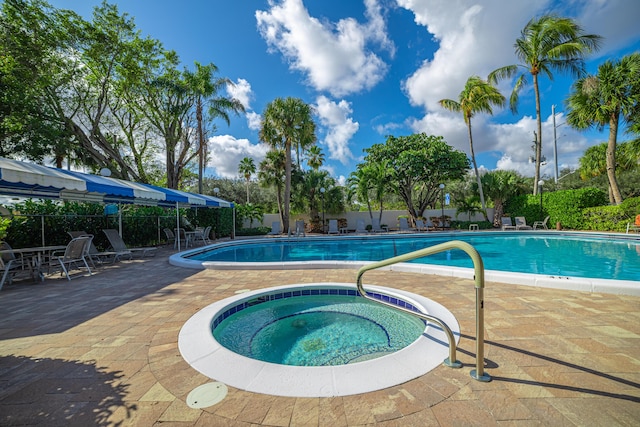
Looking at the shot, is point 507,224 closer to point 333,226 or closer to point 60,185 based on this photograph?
point 333,226

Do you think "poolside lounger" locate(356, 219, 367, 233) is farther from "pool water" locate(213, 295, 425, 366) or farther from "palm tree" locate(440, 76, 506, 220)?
"pool water" locate(213, 295, 425, 366)

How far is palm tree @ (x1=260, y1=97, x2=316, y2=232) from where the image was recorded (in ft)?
55.6

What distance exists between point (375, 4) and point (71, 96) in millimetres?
17566

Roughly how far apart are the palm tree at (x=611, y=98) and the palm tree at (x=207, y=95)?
20.6 m

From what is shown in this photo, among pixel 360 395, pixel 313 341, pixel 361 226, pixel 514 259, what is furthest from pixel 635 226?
pixel 360 395

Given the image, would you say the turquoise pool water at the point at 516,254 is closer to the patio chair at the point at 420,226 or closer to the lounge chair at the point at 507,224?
the lounge chair at the point at 507,224

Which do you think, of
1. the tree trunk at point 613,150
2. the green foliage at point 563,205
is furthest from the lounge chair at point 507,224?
the tree trunk at point 613,150

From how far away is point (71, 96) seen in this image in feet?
50.8

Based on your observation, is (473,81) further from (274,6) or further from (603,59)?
(274,6)

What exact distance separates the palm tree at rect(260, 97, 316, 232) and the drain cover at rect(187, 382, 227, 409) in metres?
15.5

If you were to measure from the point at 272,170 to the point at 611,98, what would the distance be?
1993cm

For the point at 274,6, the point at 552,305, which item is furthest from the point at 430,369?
the point at 274,6

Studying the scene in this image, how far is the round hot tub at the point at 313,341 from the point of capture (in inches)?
79.0

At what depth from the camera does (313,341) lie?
326cm
